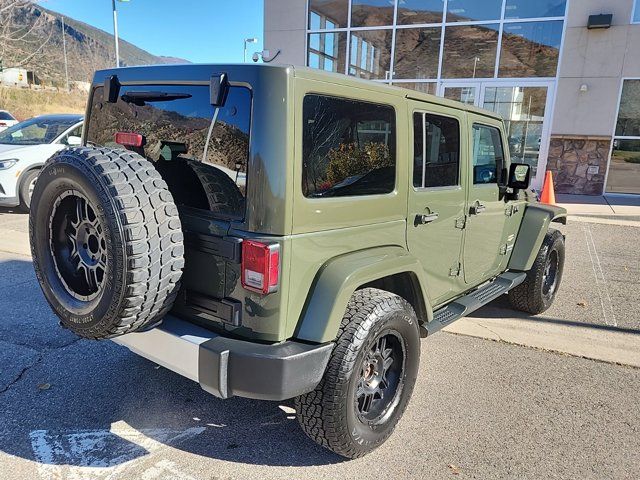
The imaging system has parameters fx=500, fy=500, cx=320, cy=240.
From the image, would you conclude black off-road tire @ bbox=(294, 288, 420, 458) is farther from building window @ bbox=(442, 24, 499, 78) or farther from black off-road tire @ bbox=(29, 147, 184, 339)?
building window @ bbox=(442, 24, 499, 78)

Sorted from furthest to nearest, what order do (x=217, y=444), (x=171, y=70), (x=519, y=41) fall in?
(x=519, y=41) < (x=217, y=444) < (x=171, y=70)

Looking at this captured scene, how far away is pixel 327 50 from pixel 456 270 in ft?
39.0

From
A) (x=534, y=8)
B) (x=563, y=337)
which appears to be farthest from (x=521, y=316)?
(x=534, y=8)

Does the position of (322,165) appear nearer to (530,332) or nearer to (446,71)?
(530,332)

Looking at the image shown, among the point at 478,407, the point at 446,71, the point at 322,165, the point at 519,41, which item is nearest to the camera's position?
the point at 322,165

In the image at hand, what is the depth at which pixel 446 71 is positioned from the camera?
12.9 metres

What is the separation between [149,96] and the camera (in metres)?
2.61

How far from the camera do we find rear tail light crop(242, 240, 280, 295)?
2143mm

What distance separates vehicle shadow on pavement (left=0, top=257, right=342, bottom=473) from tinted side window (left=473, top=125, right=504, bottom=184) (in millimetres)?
2144

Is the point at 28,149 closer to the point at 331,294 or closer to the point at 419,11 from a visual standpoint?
the point at 331,294

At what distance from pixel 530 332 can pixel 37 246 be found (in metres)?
3.85

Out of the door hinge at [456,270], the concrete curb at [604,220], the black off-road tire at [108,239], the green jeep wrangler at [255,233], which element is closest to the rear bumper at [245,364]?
the green jeep wrangler at [255,233]

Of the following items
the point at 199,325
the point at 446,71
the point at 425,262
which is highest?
the point at 446,71

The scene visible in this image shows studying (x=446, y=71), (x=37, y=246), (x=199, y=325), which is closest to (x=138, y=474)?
(x=199, y=325)
